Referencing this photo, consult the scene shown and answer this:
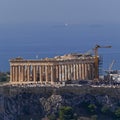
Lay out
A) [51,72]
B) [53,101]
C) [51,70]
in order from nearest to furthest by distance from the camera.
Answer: [53,101], [51,72], [51,70]

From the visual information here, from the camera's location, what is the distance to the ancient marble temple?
332ft

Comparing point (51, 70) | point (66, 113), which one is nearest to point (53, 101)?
point (66, 113)

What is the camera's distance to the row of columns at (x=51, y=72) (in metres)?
101

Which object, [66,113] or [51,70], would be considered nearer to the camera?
[66,113]

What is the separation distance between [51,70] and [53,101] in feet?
26.5

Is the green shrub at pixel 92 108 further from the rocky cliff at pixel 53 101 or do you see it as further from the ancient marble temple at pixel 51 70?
the ancient marble temple at pixel 51 70

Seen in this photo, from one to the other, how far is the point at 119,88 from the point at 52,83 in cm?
660

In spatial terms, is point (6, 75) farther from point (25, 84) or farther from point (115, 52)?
point (115, 52)

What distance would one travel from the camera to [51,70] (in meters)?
101

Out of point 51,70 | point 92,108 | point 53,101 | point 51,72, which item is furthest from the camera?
point 51,70

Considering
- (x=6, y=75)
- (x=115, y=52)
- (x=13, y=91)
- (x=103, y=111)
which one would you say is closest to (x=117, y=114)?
(x=103, y=111)

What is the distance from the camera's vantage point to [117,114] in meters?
91.8

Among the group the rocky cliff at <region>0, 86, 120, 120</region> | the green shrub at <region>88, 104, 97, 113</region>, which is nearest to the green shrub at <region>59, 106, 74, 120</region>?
the rocky cliff at <region>0, 86, 120, 120</region>

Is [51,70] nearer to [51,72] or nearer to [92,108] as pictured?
[51,72]
